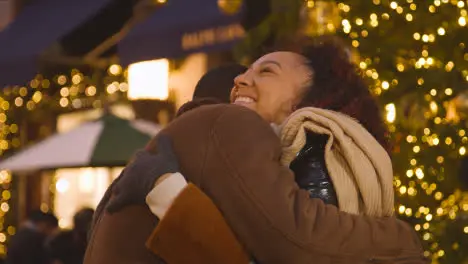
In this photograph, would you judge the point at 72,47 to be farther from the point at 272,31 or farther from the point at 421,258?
the point at 421,258

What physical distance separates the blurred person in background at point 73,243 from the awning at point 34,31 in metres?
2.74

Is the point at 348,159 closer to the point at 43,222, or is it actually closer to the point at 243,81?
the point at 243,81

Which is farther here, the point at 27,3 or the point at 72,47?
the point at 27,3

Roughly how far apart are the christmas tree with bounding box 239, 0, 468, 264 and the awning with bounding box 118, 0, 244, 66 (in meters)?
3.87

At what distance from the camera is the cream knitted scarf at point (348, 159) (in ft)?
9.61

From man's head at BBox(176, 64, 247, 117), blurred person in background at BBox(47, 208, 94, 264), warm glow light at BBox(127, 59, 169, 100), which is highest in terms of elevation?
man's head at BBox(176, 64, 247, 117)

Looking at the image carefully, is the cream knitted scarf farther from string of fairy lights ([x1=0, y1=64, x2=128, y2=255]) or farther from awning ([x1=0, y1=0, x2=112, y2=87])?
string of fairy lights ([x1=0, y1=64, x2=128, y2=255])

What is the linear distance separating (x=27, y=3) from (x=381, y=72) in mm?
10344

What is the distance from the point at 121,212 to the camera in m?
2.88

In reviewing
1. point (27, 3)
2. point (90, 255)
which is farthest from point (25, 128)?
point (90, 255)

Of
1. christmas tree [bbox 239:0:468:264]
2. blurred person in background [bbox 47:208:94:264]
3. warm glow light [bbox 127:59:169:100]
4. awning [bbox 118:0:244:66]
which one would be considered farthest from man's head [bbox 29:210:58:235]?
christmas tree [bbox 239:0:468:264]

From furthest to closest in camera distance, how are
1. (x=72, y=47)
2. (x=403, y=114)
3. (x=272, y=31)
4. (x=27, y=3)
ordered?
1. (x=27, y=3)
2. (x=72, y=47)
3. (x=272, y=31)
4. (x=403, y=114)

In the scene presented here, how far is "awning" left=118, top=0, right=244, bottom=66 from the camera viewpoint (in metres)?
9.36

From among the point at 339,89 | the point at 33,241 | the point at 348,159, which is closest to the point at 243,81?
the point at 339,89
